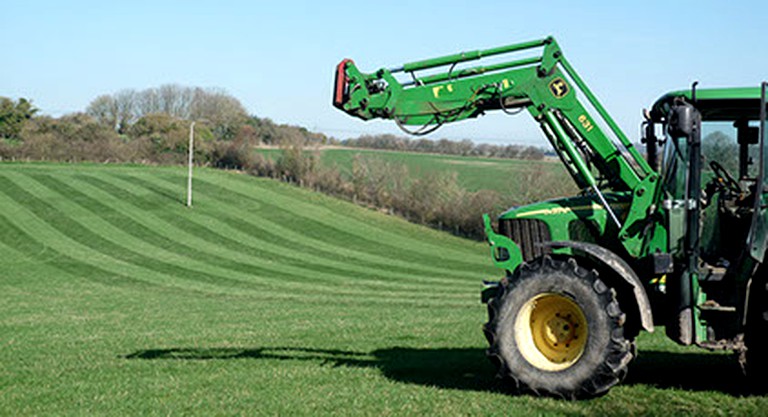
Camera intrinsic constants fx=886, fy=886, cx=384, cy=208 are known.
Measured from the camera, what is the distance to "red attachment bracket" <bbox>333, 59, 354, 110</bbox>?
11305 mm

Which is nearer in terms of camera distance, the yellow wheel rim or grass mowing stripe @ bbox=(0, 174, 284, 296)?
the yellow wheel rim

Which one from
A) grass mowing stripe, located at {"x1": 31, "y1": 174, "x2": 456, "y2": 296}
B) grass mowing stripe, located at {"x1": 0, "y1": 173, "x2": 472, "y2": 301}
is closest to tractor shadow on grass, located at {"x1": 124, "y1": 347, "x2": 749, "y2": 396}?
grass mowing stripe, located at {"x1": 0, "y1": 173, "x2": 472, "y2": 301}

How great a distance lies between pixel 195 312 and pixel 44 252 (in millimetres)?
27341

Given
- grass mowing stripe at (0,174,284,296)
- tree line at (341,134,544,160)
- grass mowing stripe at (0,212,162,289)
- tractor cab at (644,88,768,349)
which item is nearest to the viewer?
tractor cab at (644,88,768,349)

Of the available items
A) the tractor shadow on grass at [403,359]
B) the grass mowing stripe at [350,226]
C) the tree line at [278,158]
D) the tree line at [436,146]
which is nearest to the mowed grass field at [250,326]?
the tractor shadow on grass at [403,359]

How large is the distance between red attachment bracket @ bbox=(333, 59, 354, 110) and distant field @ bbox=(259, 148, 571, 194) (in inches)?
2140

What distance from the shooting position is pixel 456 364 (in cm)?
1144

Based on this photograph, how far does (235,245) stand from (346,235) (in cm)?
978

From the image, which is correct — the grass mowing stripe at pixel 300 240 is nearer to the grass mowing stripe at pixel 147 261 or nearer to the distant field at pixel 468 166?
the grass mowing stripe at pixel 147 261

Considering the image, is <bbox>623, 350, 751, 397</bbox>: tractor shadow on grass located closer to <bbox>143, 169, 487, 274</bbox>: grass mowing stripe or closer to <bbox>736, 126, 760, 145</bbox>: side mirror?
<bbox>736, 126, 760, 145</bbox>: side mirror

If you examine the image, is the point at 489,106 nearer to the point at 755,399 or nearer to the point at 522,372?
the point at 522,372

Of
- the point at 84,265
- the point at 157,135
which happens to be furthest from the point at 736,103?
the point at 157,135

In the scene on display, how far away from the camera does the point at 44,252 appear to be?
47000 mm

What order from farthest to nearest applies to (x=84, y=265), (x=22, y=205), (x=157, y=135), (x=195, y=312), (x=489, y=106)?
(x=157, y=135) → (x=22, y=205) → (x=84, y=265) → (x=195, y=312) → (x=489, y=106)
